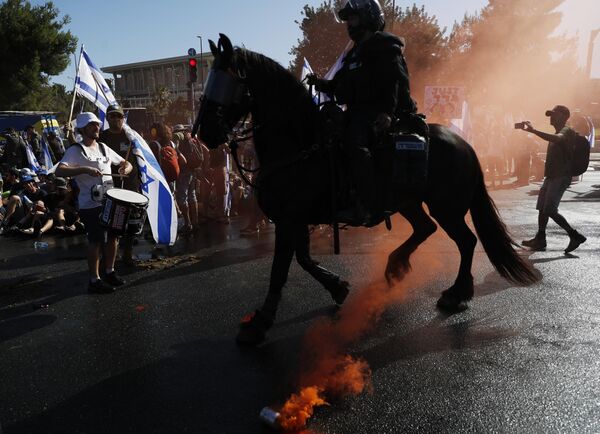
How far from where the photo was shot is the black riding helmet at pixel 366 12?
3795 mm

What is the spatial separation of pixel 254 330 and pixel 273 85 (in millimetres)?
2029

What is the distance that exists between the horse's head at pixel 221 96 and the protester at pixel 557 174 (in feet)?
16.8

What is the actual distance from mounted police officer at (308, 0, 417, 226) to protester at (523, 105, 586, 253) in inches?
154

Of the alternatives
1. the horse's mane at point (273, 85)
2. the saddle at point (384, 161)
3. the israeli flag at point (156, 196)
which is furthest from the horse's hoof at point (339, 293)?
the israeli flag at point (156, 196)

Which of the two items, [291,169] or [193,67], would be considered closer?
[291,169]

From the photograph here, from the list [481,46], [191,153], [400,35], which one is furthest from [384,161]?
[481,46]

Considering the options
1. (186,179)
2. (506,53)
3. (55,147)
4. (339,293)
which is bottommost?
(339,293)

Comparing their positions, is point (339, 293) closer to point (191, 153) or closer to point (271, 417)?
point (271, 417)

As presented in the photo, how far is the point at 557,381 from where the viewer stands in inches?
121

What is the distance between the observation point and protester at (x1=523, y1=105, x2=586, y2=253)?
21.5 ft

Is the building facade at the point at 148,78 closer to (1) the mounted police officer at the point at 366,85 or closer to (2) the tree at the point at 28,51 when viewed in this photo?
(2) the tree at the point at 28,51

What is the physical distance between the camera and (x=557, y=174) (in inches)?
263

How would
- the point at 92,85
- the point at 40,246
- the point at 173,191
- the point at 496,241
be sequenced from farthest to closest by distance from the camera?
1. the point at 173,191
2. the point at 92,85
3. the point at 40,246
4. the point at 496,241

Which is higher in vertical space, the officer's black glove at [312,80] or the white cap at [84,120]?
the officer's black glove at [312,80]
